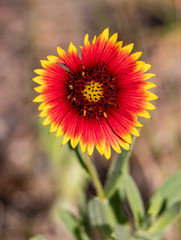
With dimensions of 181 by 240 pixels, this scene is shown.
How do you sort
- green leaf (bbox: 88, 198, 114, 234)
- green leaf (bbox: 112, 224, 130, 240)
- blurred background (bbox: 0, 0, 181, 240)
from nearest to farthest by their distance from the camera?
1. green leaf (bbox: 112, 224, 130, 240)
2. green leaf (bbox: 88, 198, 114, 234)
3. blurred background (bbox: 0, 0, 181, 240)

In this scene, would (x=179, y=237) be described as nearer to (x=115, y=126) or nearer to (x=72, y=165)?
(x=72, y=165)

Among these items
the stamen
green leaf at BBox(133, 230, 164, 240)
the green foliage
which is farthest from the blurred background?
the stamen

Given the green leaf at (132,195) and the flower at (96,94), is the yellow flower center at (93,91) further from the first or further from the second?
the green leaf at (132,195)

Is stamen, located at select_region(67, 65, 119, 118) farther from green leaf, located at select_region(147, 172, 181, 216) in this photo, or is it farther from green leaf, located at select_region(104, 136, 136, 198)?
green leaf, located at select_region(147, 172, 181, 216)

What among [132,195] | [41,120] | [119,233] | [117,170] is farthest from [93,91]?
[41,120]

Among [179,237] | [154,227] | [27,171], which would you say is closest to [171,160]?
[179,237]

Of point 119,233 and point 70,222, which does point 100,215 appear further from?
point 70,222
